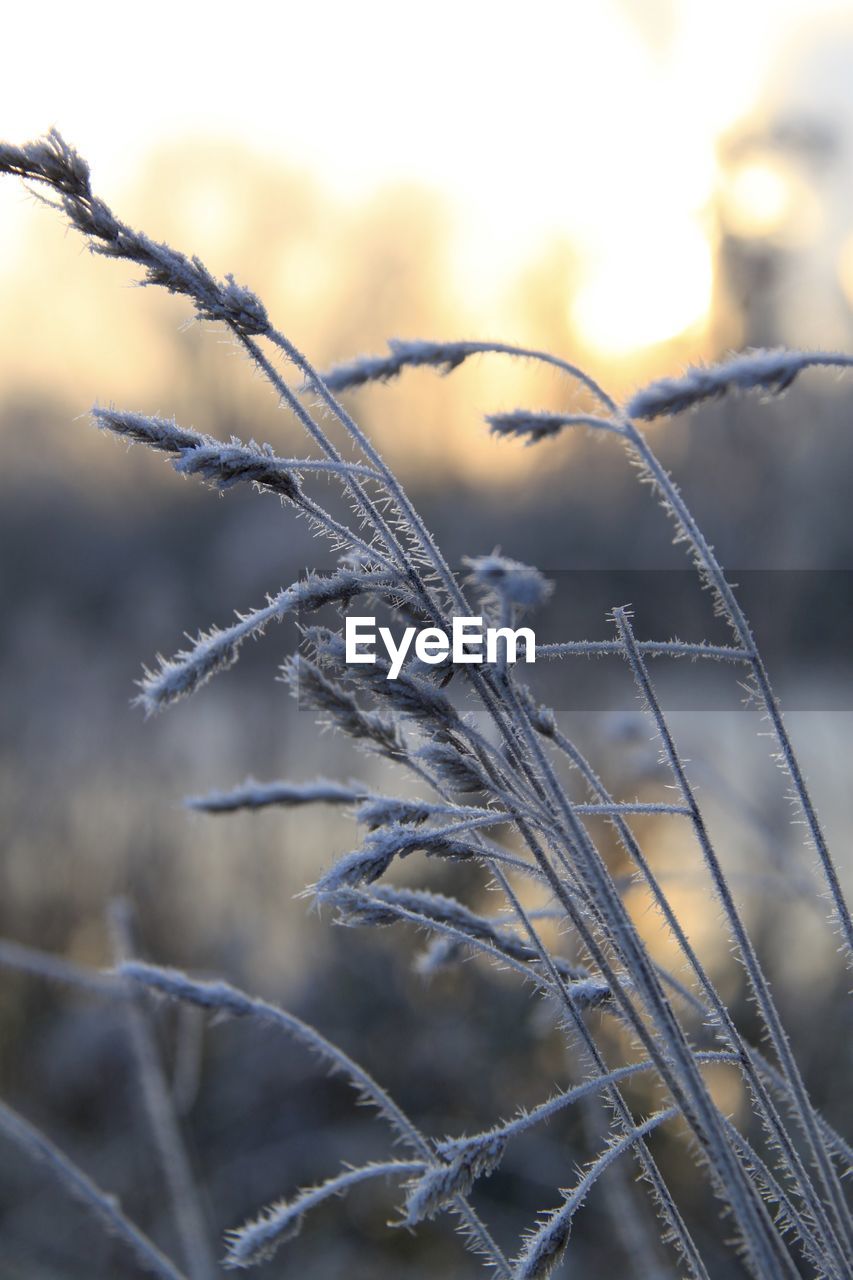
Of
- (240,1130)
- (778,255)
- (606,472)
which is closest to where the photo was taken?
(778,255)

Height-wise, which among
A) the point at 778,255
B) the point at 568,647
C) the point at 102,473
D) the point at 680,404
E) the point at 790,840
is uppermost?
the point at 102,473

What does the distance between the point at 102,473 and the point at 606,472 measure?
4740 mm

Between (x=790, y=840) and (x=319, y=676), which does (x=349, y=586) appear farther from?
(x=790, y=840)

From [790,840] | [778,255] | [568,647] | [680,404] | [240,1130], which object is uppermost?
[778,255]

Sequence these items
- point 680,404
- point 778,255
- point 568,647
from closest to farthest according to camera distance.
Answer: point 680,404 → point 568,647 → point 778,255

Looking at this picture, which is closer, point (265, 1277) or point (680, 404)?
point (680, 404)

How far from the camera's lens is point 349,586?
837 millimetres

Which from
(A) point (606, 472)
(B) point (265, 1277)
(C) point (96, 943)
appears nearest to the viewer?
(B) point (265, 1277)

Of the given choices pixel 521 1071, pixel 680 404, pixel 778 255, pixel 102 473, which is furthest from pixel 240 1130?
pixel 102 473

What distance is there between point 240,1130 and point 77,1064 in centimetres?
65

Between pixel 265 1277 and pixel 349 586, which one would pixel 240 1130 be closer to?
pixel 265 1277

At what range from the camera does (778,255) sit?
139 inches

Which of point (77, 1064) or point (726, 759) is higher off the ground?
point (726, 759)

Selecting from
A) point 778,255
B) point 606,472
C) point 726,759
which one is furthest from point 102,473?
point 778,255
